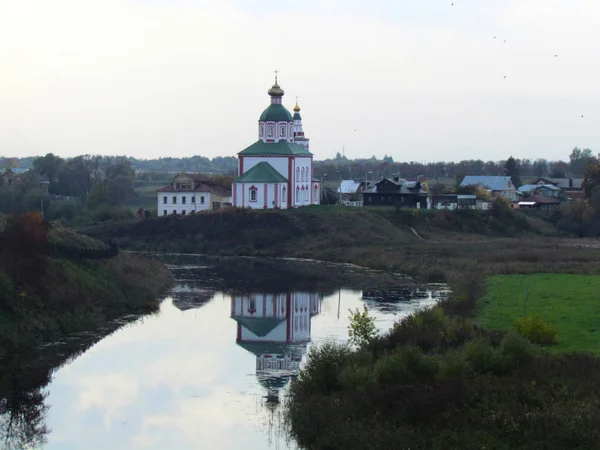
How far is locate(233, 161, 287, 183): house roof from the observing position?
60688mm

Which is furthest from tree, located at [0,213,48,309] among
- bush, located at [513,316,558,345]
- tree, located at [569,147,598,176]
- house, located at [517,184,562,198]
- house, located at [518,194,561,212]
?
tree, located at [569,147,598,176]

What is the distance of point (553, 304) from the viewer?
2823cm

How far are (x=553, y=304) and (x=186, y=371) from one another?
10.2 m

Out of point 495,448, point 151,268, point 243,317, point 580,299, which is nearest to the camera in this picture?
point 495,448

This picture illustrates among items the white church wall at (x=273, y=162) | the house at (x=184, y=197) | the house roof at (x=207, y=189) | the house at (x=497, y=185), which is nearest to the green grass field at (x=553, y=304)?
the white church wall at (x=273, y=162)

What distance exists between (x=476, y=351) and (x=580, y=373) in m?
1.94

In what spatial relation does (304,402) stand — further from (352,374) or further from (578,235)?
(578,235)

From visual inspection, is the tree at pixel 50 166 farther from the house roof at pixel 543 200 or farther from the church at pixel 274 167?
the house roof at pixel 543 200

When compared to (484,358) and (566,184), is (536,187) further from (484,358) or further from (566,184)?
(484,358)

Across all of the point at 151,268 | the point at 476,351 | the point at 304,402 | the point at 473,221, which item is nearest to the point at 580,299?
the point at 476,351

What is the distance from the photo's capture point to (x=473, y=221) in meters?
63.8

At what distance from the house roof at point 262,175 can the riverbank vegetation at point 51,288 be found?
2520cm

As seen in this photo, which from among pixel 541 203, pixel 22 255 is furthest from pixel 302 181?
pixel 22 255

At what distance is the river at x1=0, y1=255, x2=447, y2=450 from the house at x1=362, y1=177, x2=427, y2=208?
101 ft
